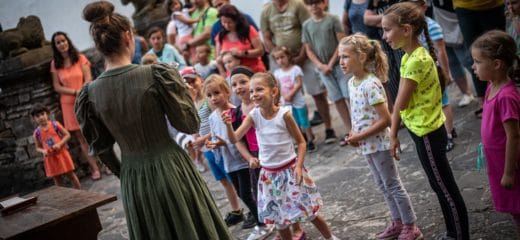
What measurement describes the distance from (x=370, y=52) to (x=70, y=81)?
190 inches

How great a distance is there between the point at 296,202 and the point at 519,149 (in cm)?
128

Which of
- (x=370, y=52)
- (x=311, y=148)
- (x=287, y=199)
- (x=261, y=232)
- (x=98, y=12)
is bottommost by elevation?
(x=261, y=232)

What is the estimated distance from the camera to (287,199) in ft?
10.3

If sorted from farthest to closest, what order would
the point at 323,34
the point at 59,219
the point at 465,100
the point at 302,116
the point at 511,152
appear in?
the point at 302,116
the point at 465,100
the point at 323,34
the point at 59,219
the point at 511,152

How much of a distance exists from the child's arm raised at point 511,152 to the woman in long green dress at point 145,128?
4.88 feet

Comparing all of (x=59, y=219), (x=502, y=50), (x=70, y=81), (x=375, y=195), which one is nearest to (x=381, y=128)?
(x=502, y=50)

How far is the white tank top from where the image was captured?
125 inches

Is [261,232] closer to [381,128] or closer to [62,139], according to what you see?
[381,128]

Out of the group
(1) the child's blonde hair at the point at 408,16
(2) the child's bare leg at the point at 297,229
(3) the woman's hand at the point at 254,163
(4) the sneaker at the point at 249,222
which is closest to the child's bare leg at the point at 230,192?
(4) the sneaker at the point at 249,222

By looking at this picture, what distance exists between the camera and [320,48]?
17.8 ft

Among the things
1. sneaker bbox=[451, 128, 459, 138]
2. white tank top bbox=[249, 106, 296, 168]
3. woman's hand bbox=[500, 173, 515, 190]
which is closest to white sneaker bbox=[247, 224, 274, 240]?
white tank top bbox=[249, 106, 296, 168]

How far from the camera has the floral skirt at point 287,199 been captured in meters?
3.11

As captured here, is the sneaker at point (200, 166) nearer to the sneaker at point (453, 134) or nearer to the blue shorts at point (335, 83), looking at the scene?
the blue shorts at point (335, 83)

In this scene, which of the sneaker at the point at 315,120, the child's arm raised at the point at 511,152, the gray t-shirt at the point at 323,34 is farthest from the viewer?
the sneaker at the point at 315,120
